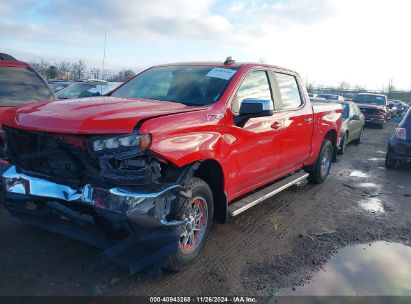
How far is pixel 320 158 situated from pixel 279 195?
1.20m

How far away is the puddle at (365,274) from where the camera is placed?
357 centimetres

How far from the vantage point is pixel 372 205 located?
630 centimetres

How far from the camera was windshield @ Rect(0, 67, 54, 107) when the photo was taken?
5.87 meters

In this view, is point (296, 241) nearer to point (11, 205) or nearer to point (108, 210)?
point (108, 210)

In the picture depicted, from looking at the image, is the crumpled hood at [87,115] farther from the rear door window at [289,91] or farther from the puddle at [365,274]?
the rear door window at [289,91]

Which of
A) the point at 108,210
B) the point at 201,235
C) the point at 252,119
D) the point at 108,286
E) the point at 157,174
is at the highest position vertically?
the point at 252,119

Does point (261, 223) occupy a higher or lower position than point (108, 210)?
lower

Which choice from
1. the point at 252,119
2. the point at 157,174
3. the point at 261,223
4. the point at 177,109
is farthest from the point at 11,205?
the point at 261,223

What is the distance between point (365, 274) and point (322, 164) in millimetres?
3594

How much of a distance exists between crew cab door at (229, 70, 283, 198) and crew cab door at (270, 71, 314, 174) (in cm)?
24

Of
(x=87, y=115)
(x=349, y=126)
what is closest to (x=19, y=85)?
(x=87, y=115)

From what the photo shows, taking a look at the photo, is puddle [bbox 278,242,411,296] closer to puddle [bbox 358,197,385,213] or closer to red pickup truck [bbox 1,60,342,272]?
red pickup truck [bbox 1,60,342,272]

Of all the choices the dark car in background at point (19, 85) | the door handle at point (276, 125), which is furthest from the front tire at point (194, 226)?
the dark car in background at point (19, 85)

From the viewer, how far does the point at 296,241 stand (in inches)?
182
